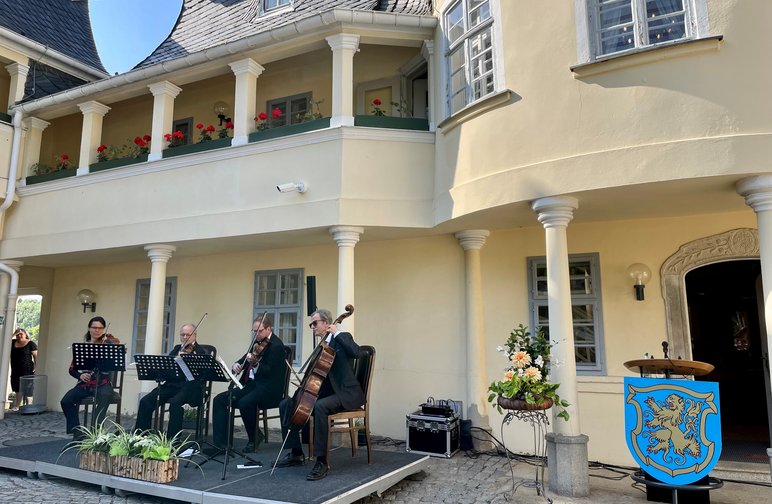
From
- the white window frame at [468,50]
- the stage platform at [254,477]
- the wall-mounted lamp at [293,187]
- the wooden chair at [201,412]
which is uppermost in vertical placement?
the white window frame at [468,50]

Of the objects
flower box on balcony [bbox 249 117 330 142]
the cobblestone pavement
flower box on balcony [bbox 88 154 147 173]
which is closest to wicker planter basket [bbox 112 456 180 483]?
the cobblestone pavement

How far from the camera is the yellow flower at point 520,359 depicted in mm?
5312

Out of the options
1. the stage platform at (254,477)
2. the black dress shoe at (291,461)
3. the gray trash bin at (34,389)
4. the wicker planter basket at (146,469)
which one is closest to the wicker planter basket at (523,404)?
the stage platform at (254,477)

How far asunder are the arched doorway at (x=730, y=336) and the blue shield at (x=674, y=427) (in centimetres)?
451

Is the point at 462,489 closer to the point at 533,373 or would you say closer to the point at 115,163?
the point at 533,373

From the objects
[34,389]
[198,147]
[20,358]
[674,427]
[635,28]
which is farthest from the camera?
[20,358]

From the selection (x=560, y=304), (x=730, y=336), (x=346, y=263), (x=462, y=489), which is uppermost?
(x=346, y=263)

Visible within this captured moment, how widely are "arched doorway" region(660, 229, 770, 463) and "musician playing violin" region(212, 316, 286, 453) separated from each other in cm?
471

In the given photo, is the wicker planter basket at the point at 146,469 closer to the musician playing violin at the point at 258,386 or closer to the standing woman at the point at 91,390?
the musician playing violin at the point at 258,386

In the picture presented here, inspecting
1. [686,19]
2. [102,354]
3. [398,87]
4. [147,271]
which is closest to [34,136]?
[147,271]

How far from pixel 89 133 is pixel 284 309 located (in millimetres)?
4689

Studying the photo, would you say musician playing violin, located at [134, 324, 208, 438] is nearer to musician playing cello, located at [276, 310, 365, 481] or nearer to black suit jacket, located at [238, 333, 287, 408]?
black suit jacket, located at [238, 333, 287, 408]

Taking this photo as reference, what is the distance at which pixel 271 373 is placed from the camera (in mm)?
6320

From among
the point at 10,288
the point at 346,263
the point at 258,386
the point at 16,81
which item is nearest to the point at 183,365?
the point at 258,386
